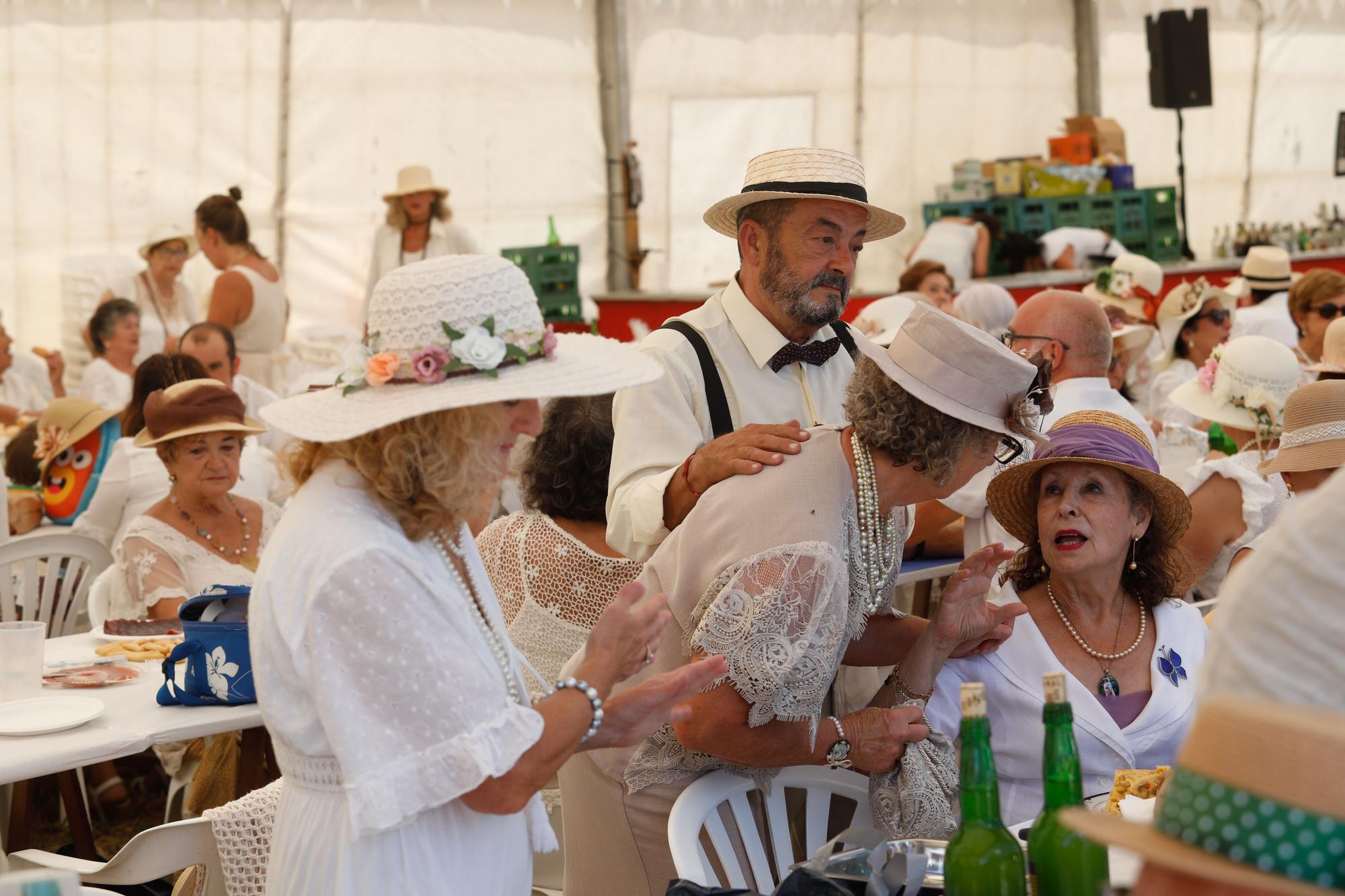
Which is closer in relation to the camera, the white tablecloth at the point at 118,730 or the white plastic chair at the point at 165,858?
the white plastic chair at the point at 165,858

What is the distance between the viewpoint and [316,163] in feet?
32.2

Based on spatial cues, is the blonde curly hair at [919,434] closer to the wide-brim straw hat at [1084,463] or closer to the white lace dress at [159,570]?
the wide-brim straw hat at [1084,463]

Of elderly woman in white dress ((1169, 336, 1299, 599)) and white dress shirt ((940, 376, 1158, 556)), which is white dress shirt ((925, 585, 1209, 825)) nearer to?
white dress shirt ((940, 376, 1158, 556))

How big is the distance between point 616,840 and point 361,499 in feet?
3.46

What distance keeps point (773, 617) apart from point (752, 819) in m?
0.47

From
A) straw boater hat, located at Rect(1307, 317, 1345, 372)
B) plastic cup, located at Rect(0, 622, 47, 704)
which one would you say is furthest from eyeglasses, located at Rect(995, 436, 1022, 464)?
straw boater hat, located at Rect(1307, 317, 1345, 372)

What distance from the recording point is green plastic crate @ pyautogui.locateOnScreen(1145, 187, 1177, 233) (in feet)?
34.8

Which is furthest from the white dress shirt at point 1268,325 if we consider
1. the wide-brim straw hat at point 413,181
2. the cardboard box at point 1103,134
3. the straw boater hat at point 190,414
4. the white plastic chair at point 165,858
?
the white plastic chair at point 165,858

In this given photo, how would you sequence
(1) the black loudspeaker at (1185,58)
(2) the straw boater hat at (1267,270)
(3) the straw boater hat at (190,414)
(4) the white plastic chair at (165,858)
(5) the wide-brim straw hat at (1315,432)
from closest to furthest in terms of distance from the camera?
(4) the white plastic chair at (165,858) → (5) the wide-brim straw hat at (1315,432) → (3) the straw boater hat at (190,414) → (2) the straw boater hat at (1267,270) → (1) the black loudspeaker at (1185,58)

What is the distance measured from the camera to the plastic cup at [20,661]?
315 cm

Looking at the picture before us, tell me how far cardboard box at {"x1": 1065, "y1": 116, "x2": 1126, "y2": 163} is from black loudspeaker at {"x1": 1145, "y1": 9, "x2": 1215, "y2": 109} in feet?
1.51

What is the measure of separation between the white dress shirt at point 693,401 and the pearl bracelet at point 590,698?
2.48 feet

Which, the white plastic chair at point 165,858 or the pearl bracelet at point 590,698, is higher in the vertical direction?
the pearl bracelet at point 590,698

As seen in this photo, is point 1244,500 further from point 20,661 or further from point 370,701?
point 20,661
